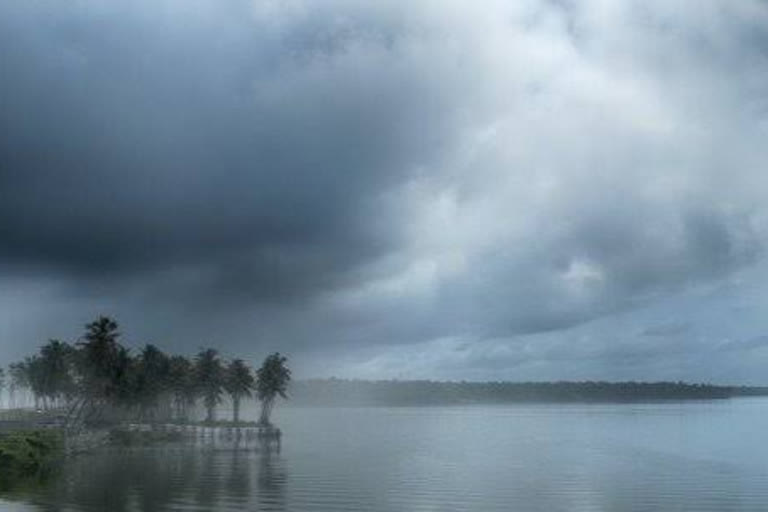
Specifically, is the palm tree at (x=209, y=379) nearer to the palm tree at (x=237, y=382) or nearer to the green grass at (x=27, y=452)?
the palm tree at (x=237, y=382)

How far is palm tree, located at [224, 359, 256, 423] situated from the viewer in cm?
16938

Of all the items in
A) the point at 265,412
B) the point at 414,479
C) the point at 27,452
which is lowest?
the point at 414,479

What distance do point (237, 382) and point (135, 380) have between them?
24.2 meters

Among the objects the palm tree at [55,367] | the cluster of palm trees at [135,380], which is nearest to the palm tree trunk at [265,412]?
the cluster of palm trees at [135,380]

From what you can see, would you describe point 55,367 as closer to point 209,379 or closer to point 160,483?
point 209,379

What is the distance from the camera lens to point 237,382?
170m

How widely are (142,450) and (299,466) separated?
1212 inches

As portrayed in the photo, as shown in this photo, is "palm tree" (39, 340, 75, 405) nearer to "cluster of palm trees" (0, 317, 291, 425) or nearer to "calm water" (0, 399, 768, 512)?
"cluster of palm trees" (0, 317, 291, 425)

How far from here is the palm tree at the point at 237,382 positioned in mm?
169375

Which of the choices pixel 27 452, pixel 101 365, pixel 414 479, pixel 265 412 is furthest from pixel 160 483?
pixel 265 412

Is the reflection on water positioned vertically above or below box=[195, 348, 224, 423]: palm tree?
below

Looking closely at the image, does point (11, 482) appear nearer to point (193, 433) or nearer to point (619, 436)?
point (193, 433)

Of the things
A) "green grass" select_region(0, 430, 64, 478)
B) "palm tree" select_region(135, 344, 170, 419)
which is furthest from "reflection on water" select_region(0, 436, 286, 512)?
"palm tree" select_region(135, 344, 170, 419)

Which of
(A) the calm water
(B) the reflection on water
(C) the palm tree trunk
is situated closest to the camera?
(B) the reflection on water
